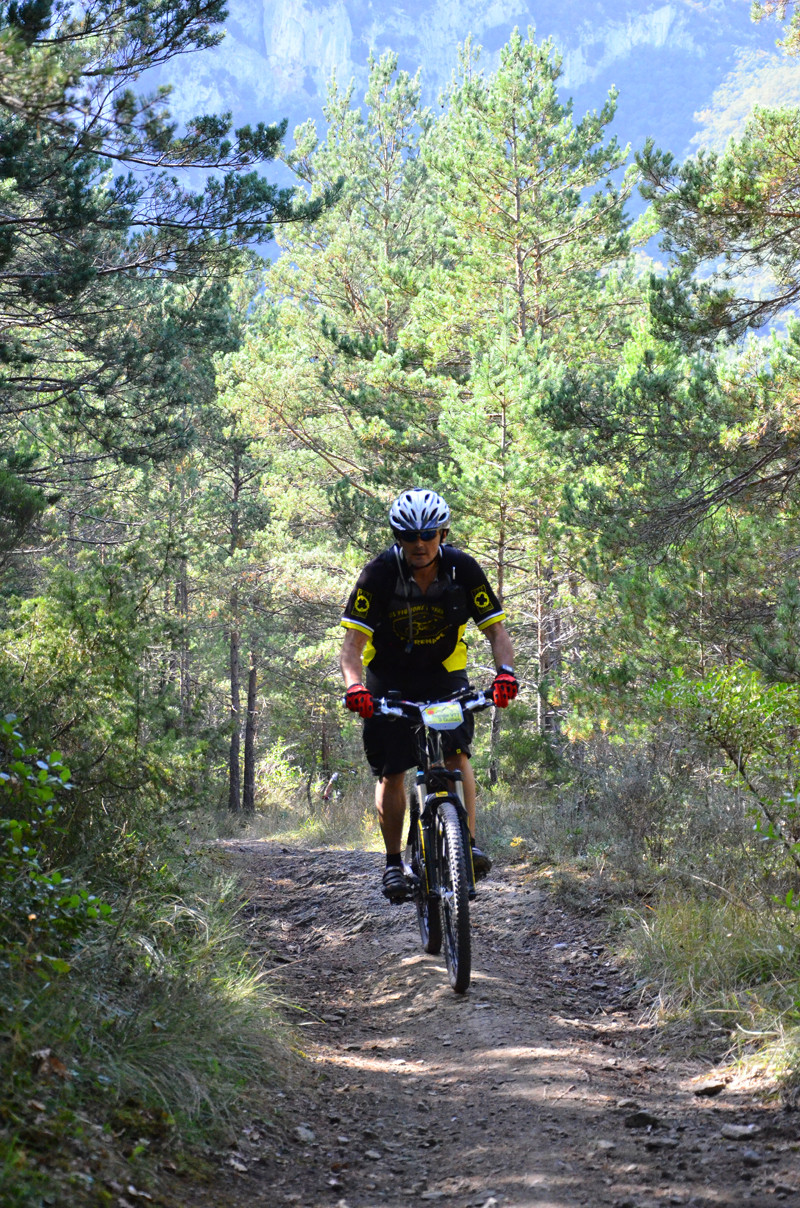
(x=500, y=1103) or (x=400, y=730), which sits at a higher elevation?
(x=400, y=730)

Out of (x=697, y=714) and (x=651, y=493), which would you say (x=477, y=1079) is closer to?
(x=697, y=714)

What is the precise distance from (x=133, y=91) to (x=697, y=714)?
5483mm

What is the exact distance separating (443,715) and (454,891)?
84 centimetres

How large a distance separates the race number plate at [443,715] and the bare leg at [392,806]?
637 mm

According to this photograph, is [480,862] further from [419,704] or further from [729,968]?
[729,968]

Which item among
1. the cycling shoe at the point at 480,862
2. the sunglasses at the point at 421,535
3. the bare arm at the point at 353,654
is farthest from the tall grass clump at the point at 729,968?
the sunglasses at the point at 421,535

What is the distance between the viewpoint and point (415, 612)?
5.13 m

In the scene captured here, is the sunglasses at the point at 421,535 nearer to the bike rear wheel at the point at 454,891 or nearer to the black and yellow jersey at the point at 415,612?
the black and yellow jersey at the point at 415,612

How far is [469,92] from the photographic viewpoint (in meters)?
15.8

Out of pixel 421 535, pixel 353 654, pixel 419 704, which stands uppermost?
pixel 421 535

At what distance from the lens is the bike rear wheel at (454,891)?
14.6 ft

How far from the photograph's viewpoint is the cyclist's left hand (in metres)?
4.74

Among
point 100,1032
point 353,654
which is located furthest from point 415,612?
point 100,1032

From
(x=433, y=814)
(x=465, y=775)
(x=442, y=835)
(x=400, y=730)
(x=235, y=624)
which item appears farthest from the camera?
(x=235, y=624)
